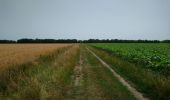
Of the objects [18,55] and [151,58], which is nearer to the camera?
[151,58]

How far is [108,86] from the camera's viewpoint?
38.8 feet

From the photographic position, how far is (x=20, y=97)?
8656 mm

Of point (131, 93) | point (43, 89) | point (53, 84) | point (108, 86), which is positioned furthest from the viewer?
point (108, 86)

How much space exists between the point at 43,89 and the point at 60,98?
0.79 metres

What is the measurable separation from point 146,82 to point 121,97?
3273 millimetres

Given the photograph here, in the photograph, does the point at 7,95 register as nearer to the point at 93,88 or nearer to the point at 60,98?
the point at 60,98

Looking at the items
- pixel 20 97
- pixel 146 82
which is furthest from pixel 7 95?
pixel 146 82

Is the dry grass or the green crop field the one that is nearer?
the green crop field

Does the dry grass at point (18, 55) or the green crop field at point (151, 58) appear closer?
the green crop field at point (151, 58)

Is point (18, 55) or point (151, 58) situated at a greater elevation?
point (151, 58)

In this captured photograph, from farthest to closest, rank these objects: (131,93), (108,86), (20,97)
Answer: (108,86) < (131,93) < (20,97)

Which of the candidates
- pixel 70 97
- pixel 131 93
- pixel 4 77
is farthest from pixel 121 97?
pixel 4 77

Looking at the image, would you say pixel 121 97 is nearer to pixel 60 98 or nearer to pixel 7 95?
pixel 60 98

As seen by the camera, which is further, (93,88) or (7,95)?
(93,88)
